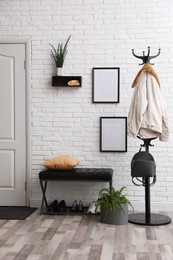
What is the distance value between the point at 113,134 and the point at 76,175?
0.82 m

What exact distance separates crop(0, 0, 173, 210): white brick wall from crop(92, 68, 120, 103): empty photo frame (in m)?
0.06

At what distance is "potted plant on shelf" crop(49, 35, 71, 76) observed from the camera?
21.1 ft

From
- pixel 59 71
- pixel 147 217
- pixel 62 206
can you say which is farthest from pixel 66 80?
pixel 147 217

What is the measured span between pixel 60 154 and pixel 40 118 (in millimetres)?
549

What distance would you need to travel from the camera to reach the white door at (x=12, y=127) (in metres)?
6.62

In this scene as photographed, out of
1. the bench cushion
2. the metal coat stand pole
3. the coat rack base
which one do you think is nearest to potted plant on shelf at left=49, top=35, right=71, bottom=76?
the bench cushion

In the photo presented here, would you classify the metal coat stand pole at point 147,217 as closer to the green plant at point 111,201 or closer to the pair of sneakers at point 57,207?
the green plant at point 111,201

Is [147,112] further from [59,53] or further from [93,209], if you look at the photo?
[59,53]

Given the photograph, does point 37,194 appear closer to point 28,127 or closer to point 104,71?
point 28,127

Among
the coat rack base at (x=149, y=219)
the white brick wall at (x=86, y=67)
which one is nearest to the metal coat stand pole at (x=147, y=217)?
the coat rack base at (x=149, y=219)

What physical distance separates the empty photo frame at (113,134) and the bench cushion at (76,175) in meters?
0.44

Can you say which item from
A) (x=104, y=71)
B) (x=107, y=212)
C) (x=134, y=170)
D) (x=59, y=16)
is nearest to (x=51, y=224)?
(x=107, y=212)

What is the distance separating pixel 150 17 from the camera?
643cm

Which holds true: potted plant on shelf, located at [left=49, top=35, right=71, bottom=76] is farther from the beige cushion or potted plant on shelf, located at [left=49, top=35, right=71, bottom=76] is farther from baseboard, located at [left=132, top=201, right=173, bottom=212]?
baseboard, located at [left=132, top=201, right=173, bottom=212]
